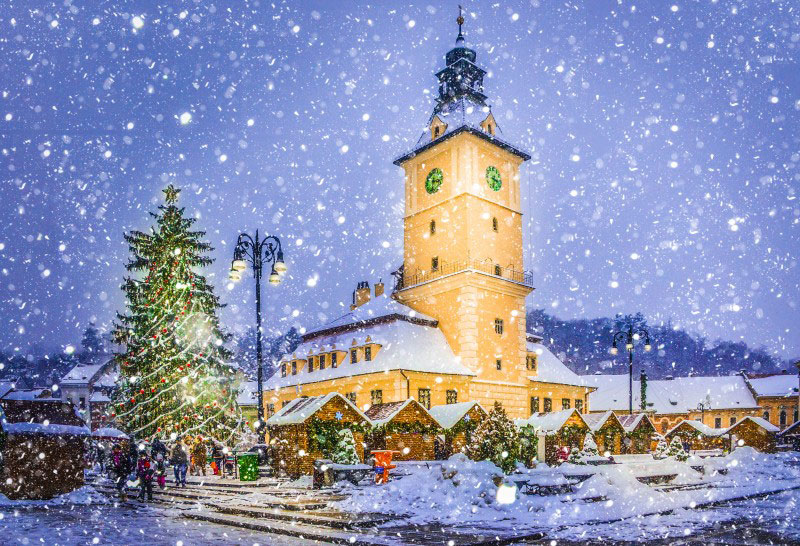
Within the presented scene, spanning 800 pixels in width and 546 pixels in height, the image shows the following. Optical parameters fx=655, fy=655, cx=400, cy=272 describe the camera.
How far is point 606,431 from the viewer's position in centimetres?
4088

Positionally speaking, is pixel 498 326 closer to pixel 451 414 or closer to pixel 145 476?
pixel 451 414

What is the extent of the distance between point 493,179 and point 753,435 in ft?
95.4

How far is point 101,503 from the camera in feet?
59.5

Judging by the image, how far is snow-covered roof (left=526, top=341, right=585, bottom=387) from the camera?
161ft

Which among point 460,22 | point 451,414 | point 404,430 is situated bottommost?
point 404,430

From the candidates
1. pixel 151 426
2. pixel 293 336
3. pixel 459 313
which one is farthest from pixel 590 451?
pixel 293 336

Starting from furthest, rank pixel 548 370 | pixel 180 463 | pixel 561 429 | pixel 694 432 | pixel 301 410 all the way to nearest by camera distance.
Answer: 1. pixel 694 432
2. pixel 548 370
3. pixel 561 429
4. pixel 301 410
5. pixel 180 463

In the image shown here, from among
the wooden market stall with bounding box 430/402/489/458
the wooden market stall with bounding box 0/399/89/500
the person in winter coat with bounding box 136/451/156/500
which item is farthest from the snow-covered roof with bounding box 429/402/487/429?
the wooden market stall with bounding box 0/399/89/500

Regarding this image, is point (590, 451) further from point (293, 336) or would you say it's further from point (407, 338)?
point (293, 336)

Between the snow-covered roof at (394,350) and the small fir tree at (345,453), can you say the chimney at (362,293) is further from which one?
the small fir tree at (345,453)

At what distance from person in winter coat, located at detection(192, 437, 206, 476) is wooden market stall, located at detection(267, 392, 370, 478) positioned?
6226 millimetres

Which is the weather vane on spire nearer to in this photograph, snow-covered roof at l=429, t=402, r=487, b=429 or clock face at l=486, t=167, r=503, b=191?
clock face at l=486, t=167, r=503, b=191

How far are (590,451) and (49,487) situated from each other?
2755 cm

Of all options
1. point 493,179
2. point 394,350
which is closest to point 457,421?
point 394,350
